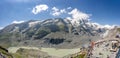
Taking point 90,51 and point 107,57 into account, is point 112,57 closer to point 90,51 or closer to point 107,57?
point 107,57

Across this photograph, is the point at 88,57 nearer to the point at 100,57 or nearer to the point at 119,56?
the point at 100,57

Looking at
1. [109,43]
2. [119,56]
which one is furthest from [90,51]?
[119,56]

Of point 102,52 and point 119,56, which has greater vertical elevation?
point 102,52

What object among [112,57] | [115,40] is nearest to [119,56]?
[112,57]

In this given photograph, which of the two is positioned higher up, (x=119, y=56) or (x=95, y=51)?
(x=95, y=51)

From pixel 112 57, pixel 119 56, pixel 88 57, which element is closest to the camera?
pixel 119 56

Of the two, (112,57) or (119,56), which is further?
(112,57)

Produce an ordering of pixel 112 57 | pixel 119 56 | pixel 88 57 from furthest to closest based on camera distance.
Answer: pixel 88 57, pixel 112 57, pixel 119 56

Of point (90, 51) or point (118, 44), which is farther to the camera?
point (90, 51)
